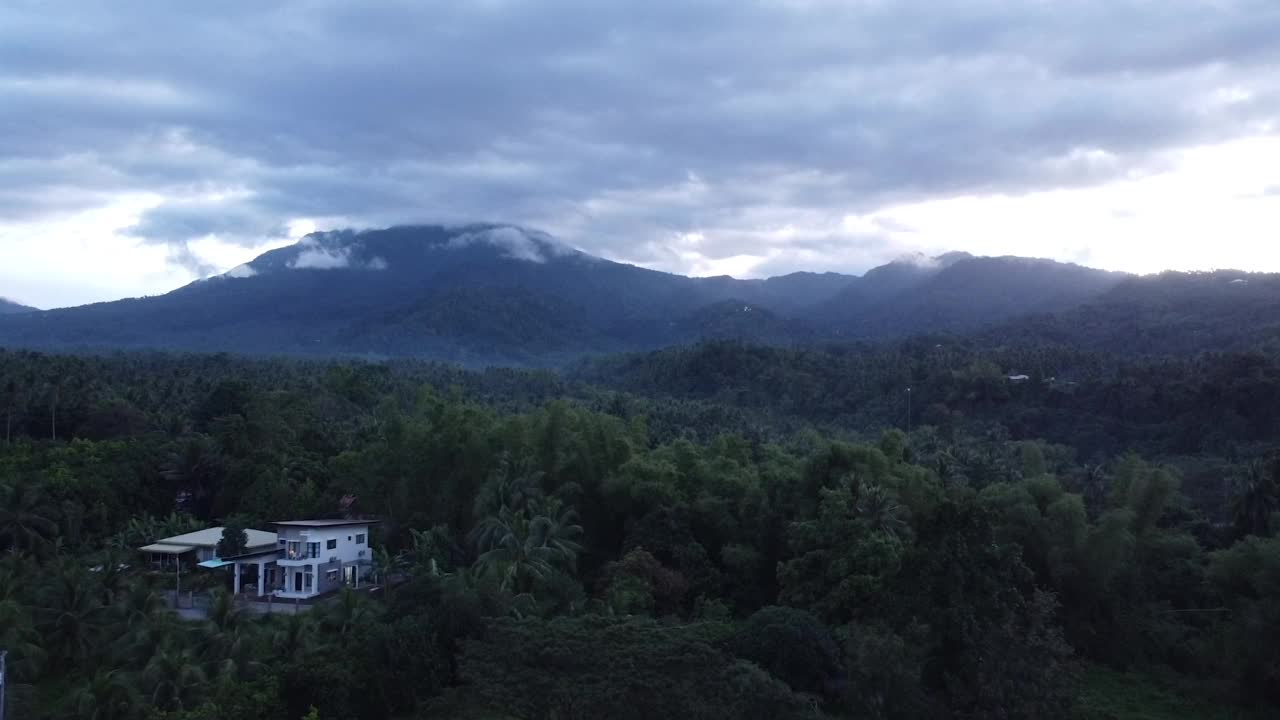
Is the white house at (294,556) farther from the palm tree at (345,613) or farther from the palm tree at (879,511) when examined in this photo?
the palm tree at (879,511)

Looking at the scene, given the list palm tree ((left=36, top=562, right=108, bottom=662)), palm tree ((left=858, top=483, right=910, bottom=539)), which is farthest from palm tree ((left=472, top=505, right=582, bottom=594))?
palm tree ((left=36, top=562, right=108, bottom=662))

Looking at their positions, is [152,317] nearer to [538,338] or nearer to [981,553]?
[538,338]

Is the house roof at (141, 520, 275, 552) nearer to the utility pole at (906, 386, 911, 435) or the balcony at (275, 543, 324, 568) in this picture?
the balcony at (275, 543, 324, 568)

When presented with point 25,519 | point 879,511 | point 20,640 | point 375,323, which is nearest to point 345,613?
point 20,640

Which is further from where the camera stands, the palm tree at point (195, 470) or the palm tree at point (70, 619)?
the palm tree at point (195, 470)

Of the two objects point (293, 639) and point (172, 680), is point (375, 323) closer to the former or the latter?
point (293, 639)

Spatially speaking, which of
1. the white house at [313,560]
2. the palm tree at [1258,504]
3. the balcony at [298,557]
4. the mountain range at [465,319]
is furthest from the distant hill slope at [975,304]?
the balcony at [298,557]
